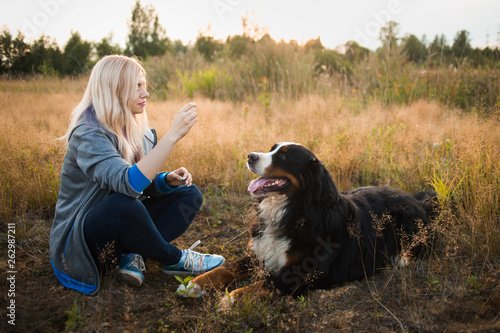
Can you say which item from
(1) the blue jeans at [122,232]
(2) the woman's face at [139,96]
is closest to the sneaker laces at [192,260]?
(1) the blue jeans at [122,232]

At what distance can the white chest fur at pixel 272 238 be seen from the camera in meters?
2.48

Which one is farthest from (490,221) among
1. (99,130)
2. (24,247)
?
(24,247)

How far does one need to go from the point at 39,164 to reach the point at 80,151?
206cm

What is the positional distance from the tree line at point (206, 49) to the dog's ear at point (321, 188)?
1.88 m

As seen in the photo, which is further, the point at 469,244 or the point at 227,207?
the point at 227,207

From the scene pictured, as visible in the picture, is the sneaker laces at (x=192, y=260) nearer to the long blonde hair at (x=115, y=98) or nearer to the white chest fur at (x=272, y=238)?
the white chest fur at (x=272, y=238)

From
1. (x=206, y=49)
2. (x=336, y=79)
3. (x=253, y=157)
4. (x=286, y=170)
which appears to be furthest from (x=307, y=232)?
(x=206, y=49)

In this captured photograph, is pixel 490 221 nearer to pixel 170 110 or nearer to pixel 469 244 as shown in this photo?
pixel 469 244

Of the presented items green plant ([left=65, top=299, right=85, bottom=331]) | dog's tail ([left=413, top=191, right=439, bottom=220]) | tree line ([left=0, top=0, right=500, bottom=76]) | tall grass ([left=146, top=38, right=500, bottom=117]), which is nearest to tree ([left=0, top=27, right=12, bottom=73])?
tree line ([left=0, top=0, right=500, bottom=76])

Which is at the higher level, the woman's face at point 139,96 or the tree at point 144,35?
the tree at point 144,35

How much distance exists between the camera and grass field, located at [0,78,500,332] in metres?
2.04

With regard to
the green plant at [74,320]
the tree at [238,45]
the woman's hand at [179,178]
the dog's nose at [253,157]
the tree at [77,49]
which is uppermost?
the tree at [77,49]

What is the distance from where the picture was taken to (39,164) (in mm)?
3711

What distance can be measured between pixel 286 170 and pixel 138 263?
1281 millimetres
